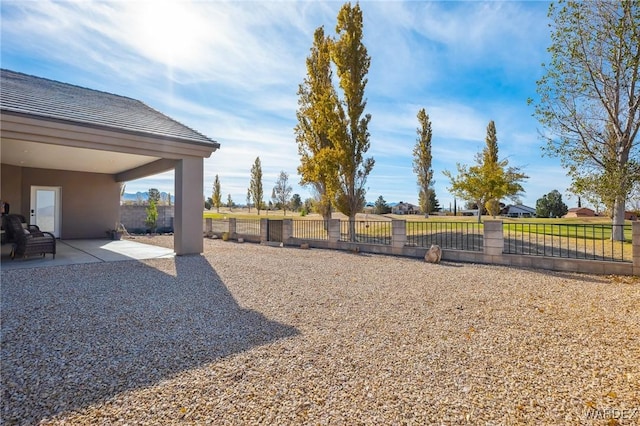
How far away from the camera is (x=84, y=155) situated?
1032 centimetres

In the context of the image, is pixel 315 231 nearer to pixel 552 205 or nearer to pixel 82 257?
pixel 82 257

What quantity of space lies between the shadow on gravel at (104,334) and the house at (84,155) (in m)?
3.38

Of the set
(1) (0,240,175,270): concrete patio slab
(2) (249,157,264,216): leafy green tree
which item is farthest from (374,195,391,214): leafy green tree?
(1) (0,240,175,270): concrete patio slab

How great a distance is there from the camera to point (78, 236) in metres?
14.2

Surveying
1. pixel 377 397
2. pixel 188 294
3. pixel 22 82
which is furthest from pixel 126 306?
pixel 22 82

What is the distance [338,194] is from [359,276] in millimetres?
7550

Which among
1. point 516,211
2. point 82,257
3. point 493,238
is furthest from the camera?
point 516,211

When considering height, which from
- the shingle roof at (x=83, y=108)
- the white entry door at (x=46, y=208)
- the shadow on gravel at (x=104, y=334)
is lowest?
the shadow on gravel at (x=104, y=334)

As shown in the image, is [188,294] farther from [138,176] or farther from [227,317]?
[138,176]

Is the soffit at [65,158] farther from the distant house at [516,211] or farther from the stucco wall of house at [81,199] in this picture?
the distant house at [516,211]

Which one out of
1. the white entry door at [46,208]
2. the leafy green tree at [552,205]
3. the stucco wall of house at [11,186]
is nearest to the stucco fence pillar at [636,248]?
the white entry door at [46,208]

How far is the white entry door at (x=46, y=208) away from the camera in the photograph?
1332 centimetres

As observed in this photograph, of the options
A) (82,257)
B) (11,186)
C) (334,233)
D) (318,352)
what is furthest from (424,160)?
(318,352)

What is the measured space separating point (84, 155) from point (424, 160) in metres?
27.8
